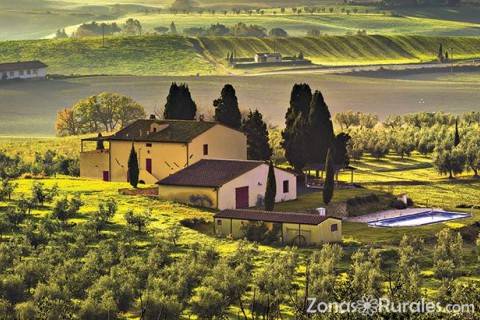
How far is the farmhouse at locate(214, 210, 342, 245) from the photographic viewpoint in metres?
67.2

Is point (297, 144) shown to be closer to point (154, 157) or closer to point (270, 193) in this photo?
point (154, 157)

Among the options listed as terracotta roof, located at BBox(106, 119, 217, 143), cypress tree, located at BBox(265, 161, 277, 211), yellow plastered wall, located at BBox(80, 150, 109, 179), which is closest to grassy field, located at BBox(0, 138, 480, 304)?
yellow plastered wall, located at BBox(80, 150, 109, 179)

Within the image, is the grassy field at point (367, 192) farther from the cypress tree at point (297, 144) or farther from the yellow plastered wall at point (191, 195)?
the cypress tree at point (297, 144)

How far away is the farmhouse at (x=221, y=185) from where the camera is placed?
76875 mm

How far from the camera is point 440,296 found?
52188mm

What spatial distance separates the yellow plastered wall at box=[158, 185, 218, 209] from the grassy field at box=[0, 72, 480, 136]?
6587cm

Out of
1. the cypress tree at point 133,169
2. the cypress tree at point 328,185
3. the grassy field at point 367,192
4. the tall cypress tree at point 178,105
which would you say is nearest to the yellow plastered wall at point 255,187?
the grassy field at point 367,192

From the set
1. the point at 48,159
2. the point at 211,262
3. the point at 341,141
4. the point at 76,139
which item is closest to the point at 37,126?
the point at 76,139

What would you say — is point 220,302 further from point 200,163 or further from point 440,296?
point 200,163

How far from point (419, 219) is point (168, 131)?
19362mm

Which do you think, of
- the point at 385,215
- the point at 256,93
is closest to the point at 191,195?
the point at 385,215

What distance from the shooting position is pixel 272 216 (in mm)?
69688

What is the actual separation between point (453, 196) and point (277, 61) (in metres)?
114

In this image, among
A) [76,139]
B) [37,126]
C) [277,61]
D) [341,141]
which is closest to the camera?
[341,141]
